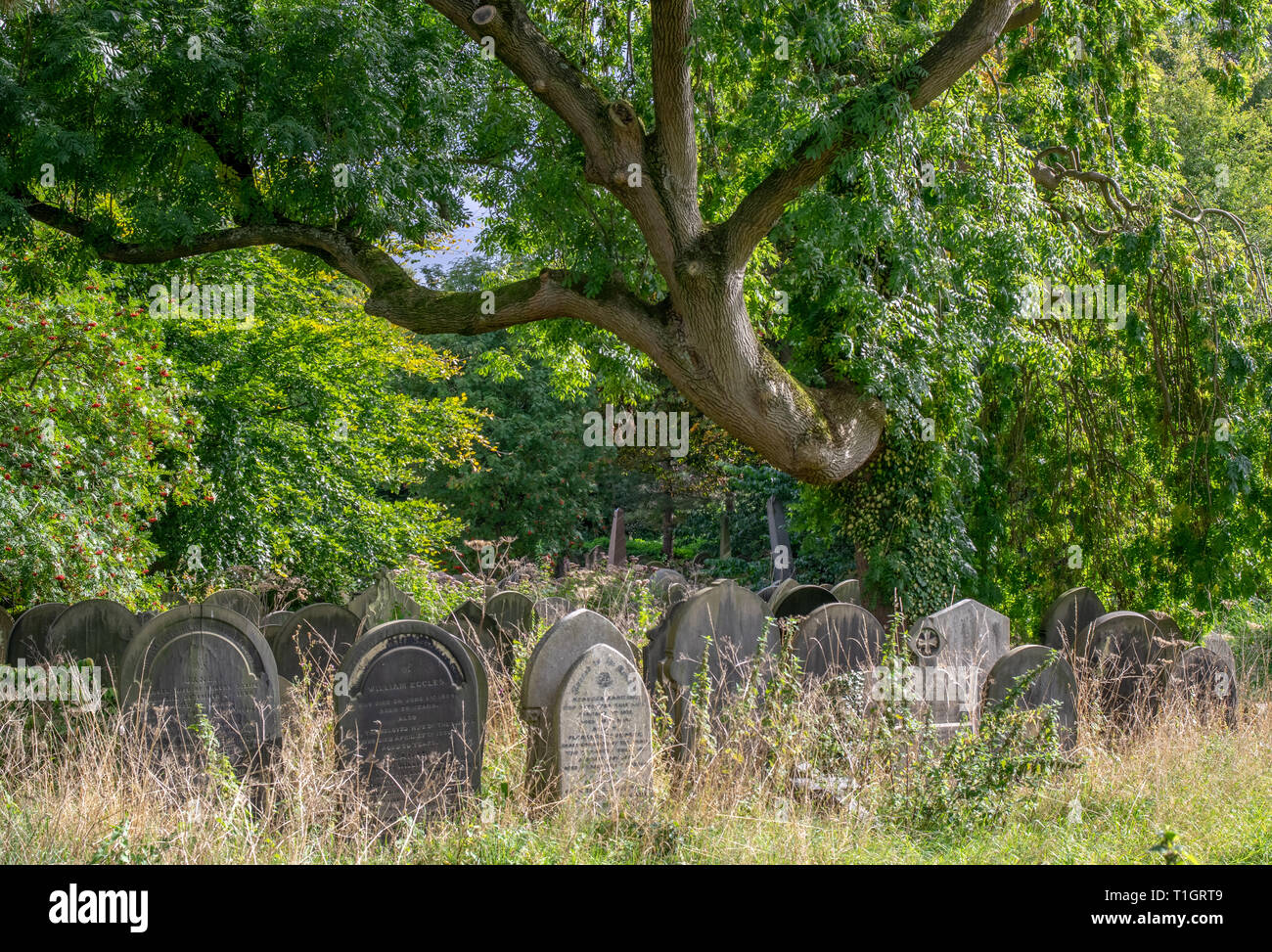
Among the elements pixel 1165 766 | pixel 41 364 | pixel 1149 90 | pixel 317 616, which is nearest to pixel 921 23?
pixel 1149 90

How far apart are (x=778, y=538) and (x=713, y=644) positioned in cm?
1494

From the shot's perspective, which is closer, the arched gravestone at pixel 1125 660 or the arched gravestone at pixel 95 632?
the arched gravestone at pixel 95 632

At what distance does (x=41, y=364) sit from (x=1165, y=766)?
9410 mm

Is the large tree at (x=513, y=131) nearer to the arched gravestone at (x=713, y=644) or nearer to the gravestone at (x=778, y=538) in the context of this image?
the arched gravestone at (x=713, y=644)

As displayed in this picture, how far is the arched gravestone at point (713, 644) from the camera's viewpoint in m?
7.38

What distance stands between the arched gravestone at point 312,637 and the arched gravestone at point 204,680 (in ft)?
4.97

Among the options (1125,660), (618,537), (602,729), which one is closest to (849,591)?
(1125,660)

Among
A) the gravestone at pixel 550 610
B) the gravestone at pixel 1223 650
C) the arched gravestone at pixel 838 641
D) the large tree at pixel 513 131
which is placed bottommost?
the gravestone at pixel 1223 650

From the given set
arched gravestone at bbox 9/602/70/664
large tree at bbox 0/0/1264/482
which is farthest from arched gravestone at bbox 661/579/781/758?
arched gravestone at bbox 9/602/70/664

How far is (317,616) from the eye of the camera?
9.05m

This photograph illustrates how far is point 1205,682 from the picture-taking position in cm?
811

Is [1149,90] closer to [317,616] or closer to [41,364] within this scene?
[317,616]

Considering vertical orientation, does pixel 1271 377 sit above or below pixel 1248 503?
above

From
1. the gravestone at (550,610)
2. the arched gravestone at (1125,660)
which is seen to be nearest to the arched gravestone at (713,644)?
Answer: the arched gravestone at (1125,660)
